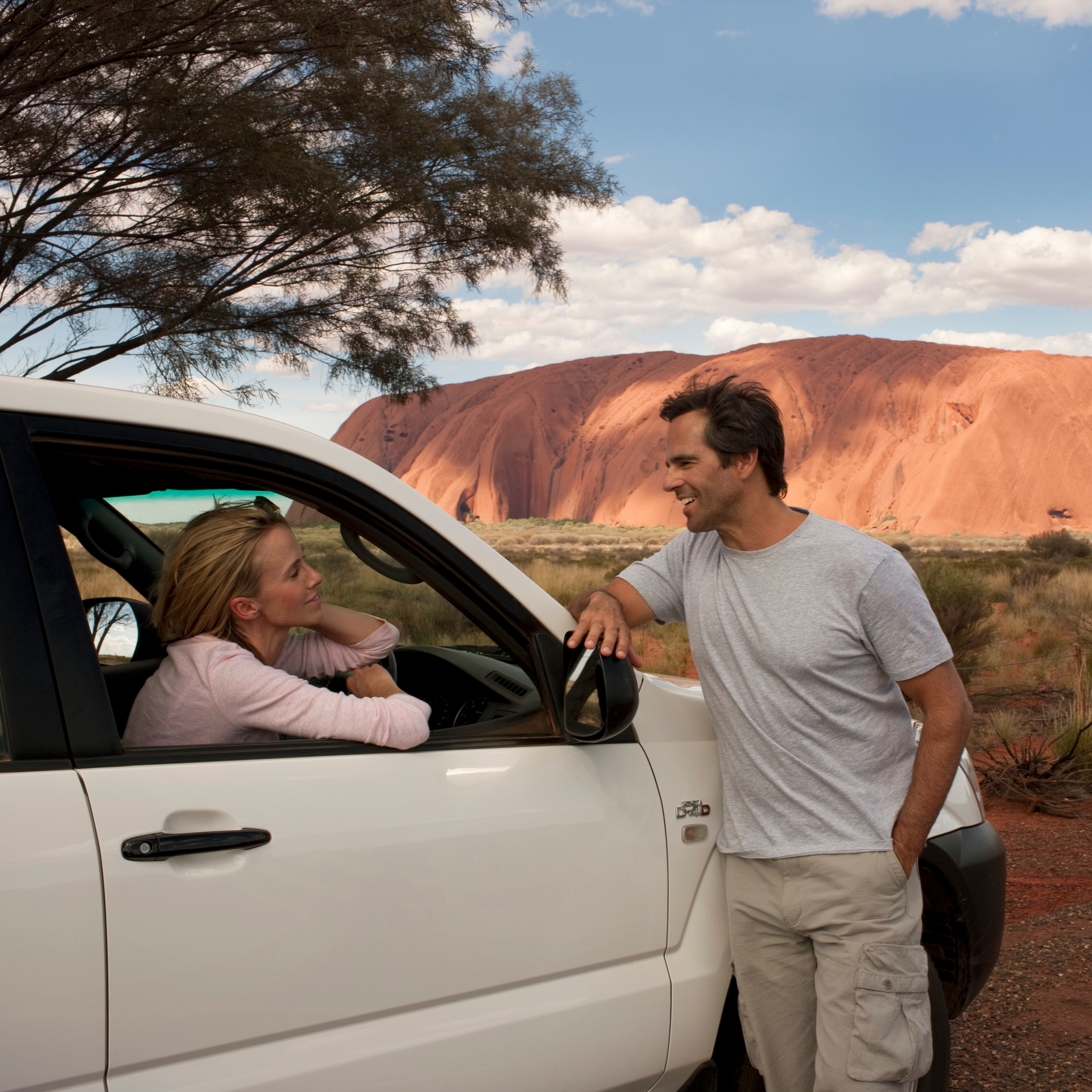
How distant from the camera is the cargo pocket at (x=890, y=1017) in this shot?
81.6 inches

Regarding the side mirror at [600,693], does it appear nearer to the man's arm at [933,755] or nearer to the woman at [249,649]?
the woman at [249,649]

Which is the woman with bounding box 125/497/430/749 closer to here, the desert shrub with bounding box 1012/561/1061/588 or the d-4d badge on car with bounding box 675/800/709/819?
the d-4d badge on car with bounding box 675/800/709/819

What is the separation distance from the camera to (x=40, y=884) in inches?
57.2

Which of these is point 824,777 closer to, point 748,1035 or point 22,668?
point 748,1035

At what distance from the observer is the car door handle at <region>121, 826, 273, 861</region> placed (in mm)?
1534

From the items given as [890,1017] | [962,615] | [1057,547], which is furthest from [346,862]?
[1057,547]

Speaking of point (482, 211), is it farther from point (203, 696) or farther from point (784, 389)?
point (784, 389)

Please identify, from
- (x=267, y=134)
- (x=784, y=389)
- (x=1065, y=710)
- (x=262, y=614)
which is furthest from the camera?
(x=784, y=389)

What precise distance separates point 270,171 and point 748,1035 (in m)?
7.34

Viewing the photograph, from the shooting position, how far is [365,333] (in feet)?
32.7

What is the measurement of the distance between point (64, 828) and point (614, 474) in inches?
2745

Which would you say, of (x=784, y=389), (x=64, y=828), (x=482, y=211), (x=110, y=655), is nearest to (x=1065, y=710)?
(x=482, y=211)

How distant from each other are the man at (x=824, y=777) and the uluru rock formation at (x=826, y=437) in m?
44.5

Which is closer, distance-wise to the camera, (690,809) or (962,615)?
(690,809)
